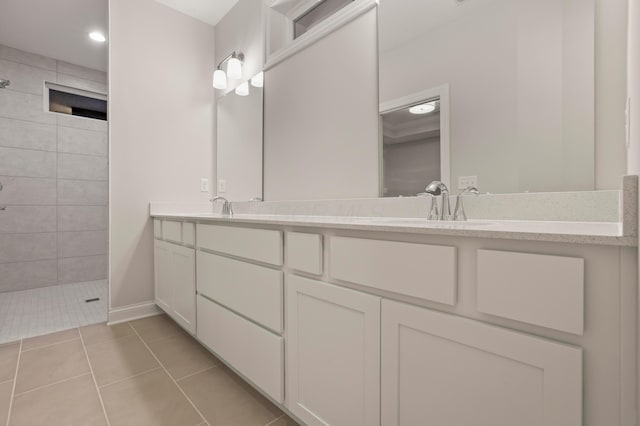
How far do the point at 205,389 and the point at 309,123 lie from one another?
1561 millimetres

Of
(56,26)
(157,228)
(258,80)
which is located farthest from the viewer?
(56,26)

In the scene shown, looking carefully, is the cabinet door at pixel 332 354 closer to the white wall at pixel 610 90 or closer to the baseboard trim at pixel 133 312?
the white wall at pixel 610 90

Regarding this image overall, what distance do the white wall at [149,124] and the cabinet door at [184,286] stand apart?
0.62m

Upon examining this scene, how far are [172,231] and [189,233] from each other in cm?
34

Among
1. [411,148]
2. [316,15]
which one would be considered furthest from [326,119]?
[316,15]

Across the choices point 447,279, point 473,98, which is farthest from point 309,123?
point 447,279

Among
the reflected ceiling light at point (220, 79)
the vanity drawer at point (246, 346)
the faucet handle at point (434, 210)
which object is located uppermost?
the reflected ceiling light at point (220, 79)

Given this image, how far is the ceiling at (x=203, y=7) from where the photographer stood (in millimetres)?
2566

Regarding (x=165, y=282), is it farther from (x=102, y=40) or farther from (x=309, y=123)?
(x=102, y=40)

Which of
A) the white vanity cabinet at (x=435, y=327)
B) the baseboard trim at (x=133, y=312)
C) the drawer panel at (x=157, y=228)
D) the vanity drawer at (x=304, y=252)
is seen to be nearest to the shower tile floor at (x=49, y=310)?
the baseboard trim at (x=133, y=312)

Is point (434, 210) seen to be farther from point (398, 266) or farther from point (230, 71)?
point (230, 71)

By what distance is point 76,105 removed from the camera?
144 inches

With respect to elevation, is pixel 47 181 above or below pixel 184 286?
above

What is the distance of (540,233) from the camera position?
56 centimetres
